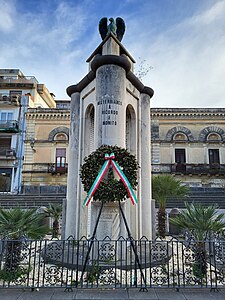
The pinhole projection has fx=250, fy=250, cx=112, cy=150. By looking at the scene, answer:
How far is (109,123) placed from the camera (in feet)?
24.5

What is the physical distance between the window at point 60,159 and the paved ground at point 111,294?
26.9m

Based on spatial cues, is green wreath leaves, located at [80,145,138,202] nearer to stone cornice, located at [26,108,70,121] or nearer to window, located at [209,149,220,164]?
stone cornice, located at [26,108,70,121]

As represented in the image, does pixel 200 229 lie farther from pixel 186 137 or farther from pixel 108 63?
pixel 186 137

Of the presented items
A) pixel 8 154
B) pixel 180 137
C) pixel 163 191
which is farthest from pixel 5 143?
pixel 163 191

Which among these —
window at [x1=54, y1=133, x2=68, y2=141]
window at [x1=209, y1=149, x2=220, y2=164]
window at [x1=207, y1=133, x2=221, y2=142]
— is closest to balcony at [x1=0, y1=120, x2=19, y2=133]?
window at [x1=54, y1=133, x2=68, y2=141]

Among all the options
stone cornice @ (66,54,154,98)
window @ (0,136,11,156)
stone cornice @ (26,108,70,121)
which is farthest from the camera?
window @ (0,136,11,156)

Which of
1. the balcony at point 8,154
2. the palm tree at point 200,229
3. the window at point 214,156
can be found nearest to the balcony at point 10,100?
the balcony at point 8,154

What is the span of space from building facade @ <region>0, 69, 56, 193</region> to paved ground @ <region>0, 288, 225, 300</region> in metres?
28.1

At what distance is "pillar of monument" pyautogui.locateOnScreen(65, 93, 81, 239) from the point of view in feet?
26.8

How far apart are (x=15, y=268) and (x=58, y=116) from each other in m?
29.1

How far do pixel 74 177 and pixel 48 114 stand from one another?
26.2 metres

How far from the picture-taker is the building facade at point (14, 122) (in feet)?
105

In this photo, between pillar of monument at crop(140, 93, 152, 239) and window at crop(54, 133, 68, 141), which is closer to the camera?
pillar of monument at crop(140, 93, 152, 239)

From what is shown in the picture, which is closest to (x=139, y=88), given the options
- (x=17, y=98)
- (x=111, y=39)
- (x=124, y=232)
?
(x=111, y=39)
